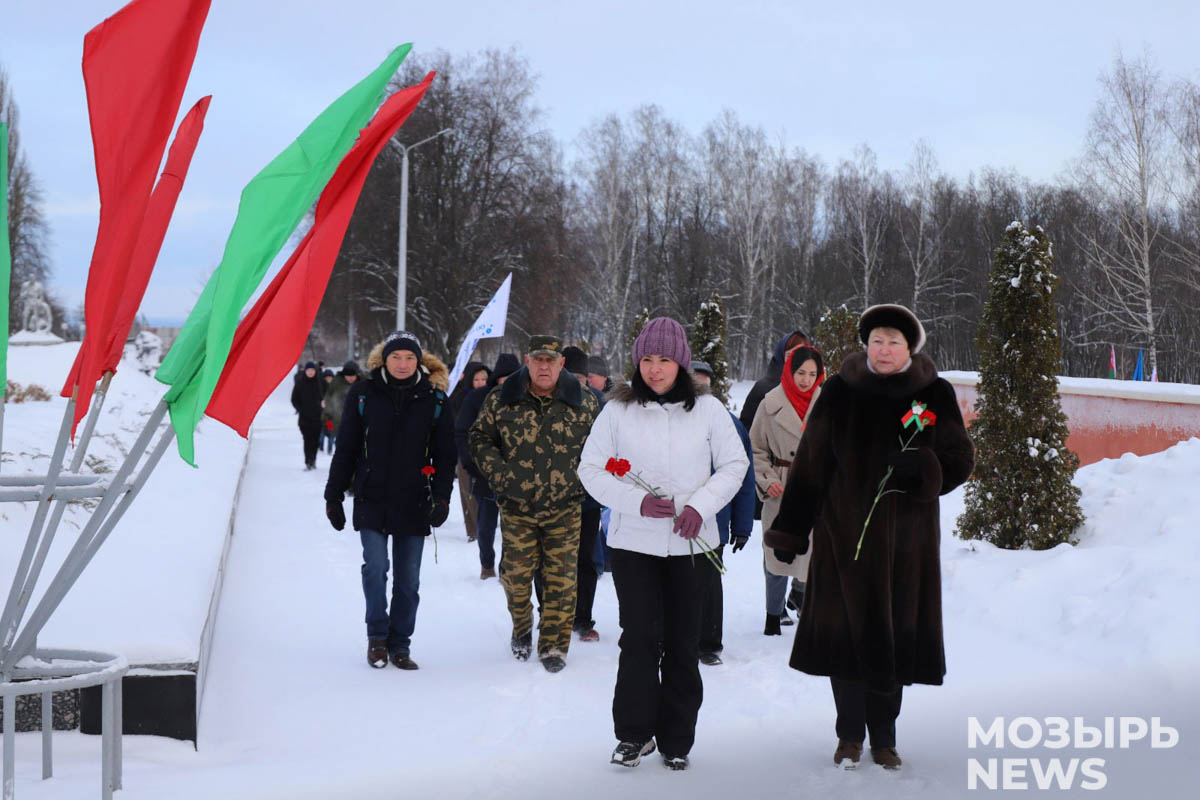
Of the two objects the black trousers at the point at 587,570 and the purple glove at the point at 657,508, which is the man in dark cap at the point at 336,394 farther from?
the purple glove at the point at 657,508

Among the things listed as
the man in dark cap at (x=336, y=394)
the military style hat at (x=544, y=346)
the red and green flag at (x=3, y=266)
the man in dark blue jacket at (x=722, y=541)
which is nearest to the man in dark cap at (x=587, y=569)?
the military style hat at (x=544, y=346)

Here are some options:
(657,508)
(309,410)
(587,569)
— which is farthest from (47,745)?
(309,410)

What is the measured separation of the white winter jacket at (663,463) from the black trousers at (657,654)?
0.12 metres

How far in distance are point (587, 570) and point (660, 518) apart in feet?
9.92

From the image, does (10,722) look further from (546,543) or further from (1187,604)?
(1187,604)

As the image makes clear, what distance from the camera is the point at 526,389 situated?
22.9 ft

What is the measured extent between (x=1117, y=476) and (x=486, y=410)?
20.5 feet

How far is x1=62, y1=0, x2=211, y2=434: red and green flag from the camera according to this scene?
3.83 meters

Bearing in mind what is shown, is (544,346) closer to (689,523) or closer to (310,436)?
(689,523)

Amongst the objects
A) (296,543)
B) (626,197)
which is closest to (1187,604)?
(296,543)

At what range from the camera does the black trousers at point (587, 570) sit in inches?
304

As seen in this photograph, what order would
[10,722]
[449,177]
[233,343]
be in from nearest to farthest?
[10,722] < [233,343] < [449,177]

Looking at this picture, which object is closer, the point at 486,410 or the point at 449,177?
the point at 486,410

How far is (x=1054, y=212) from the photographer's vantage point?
55.4m
